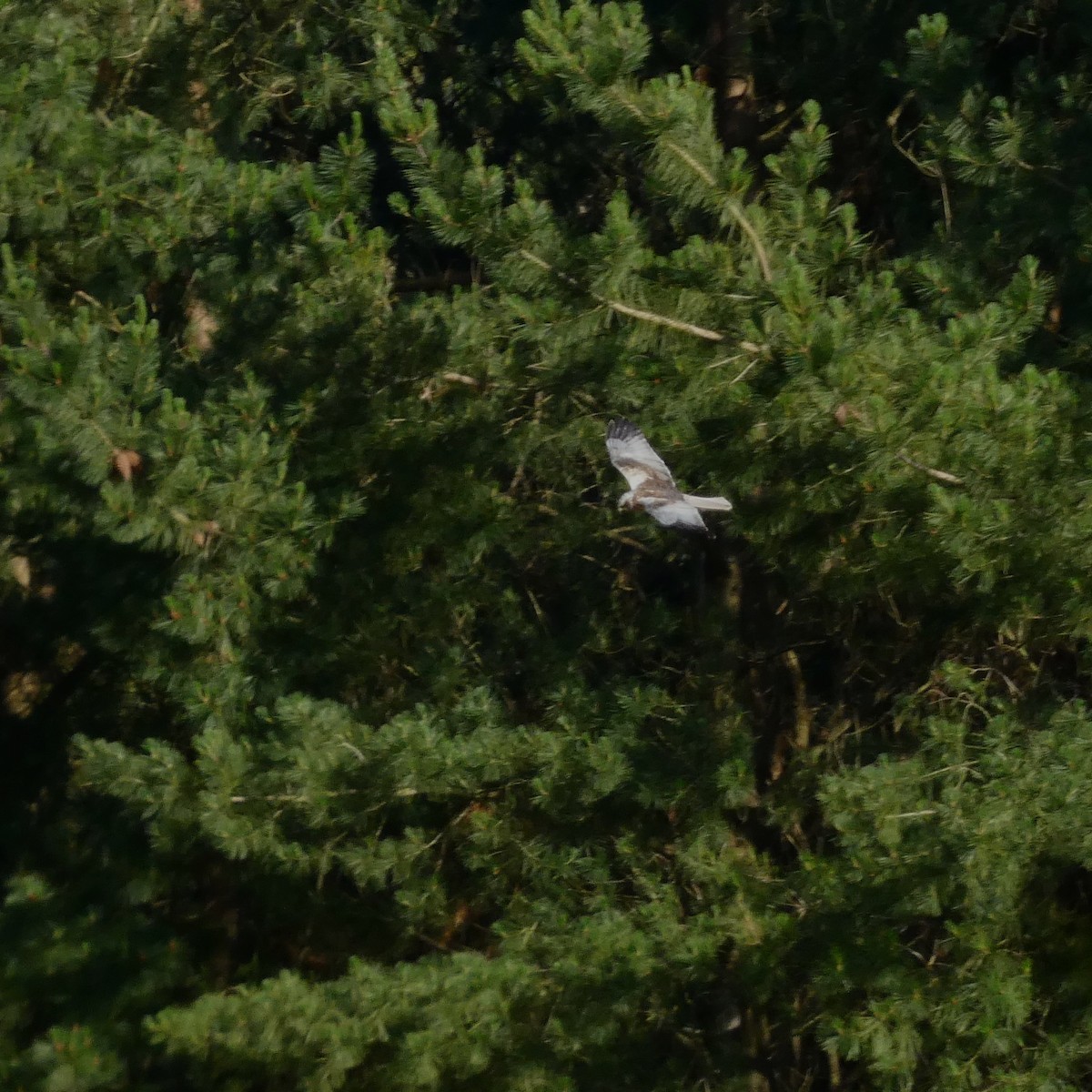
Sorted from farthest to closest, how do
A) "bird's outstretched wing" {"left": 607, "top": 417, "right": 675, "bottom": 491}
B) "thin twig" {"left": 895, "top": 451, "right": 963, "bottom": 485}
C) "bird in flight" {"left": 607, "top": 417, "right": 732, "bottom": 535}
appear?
"bird's outstretched wing" {"left": 607, "top": 417, "right": 675, "bottom": 491} < "bird in flight" {"left": 607, "top": 417, "right": 732, "bottom": 535} < "thin twig" {"left": 895, "top": 451, "right": 963, "bottom": 485}

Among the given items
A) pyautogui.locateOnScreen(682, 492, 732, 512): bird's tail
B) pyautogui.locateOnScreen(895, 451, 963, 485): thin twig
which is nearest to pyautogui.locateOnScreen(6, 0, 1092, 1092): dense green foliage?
pyautogui.locateOnScreen(895, 451, 963, 485): thin twig

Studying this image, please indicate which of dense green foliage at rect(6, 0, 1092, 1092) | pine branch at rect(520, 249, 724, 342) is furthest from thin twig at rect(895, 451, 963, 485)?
pine branch at rect(520, 249, 724, 342)

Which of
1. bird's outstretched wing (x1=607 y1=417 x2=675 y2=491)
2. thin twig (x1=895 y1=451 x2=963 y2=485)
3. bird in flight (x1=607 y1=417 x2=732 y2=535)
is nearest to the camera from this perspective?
thin twig (x1=895 y1=451 x2=963 y2=485)

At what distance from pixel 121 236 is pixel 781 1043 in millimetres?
4300

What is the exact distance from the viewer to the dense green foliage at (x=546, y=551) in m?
4.62

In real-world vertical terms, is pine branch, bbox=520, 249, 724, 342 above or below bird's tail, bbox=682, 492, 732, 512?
above

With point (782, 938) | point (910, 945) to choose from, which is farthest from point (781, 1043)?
point (782, 938)

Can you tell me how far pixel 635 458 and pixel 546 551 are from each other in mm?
2083

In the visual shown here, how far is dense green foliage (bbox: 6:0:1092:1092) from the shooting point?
4617mm

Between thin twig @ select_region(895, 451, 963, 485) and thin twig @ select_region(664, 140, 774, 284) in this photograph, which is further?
thin twig @ select_region(664, 140, 774, 284)

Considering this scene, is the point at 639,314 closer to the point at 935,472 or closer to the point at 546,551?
the point at 935,472

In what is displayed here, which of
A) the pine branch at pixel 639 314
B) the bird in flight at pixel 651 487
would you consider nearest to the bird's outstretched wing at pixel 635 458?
the bird in flight at pixel 651 487

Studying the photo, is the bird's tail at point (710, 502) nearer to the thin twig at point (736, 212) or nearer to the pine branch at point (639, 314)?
the pine branch at point (639, 314)

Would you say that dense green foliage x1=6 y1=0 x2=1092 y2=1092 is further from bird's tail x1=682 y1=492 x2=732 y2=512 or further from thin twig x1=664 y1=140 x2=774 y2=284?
bird's tail x1=682 y1=492 x2=732 y2=512
